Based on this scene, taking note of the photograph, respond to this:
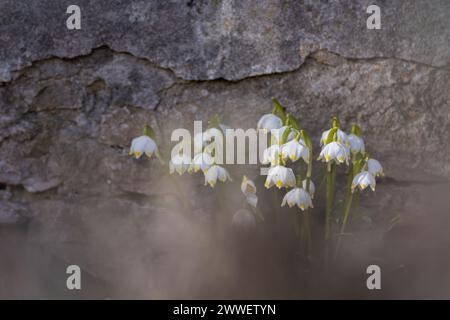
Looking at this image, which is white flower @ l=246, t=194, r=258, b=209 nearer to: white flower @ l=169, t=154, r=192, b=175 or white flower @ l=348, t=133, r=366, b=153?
white flower @ l=169, t=154, r=192, b=175

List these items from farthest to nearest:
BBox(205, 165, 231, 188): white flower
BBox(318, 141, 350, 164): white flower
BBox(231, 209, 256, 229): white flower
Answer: BBox(231, 209, 256, 229): white flower < BBox(205, 165, 231, 188): white flower < BBox(318, 141, 350, 164): white flower

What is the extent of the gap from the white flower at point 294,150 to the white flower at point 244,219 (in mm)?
265

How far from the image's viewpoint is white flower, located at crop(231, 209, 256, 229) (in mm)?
1903

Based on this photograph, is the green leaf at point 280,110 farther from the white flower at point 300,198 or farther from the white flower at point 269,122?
the white flower at point 300,198

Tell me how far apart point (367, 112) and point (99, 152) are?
0.91 meters

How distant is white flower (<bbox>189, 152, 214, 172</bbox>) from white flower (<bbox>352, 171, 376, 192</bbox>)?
42 cm

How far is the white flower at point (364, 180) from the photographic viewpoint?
1.77 meters

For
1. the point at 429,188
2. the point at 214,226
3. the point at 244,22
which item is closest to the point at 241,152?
the point at 214,226

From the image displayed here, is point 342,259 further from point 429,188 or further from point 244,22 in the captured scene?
point 244,22

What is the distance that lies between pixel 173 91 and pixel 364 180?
2.27 feet

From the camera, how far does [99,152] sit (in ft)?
6.91

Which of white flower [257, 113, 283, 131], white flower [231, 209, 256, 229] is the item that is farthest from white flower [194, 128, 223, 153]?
white flower [231, 209, 256, 229]

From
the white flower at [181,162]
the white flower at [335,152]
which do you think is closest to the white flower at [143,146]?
the white flower at [181,162]

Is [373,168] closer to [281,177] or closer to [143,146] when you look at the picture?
[281,177]
